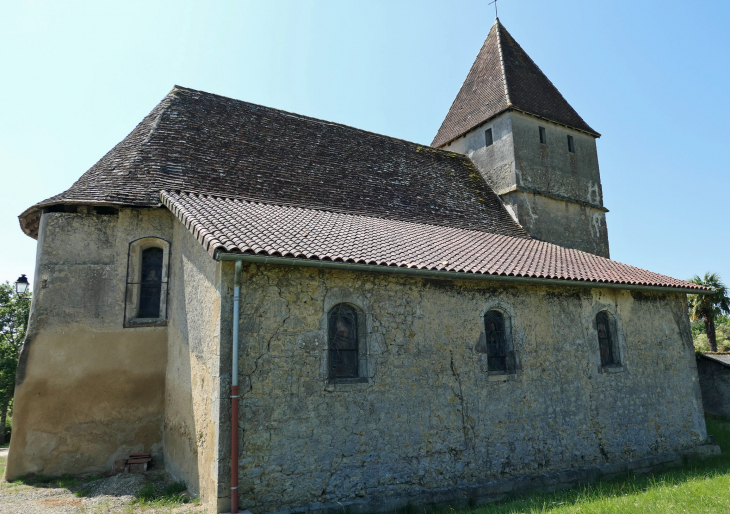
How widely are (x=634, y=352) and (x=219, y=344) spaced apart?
30.7 ft

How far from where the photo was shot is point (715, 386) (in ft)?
56.5

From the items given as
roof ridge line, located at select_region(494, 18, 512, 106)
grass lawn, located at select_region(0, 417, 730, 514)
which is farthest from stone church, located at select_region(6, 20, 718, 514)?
roof ridge line, located at select_region(494, 18, 512, 106)

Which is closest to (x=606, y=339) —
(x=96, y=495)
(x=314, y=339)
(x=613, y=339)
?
(x=613, y=339)

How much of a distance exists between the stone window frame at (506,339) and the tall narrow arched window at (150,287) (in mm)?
6476

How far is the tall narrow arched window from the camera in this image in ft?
31.7

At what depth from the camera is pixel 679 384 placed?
11484 mm

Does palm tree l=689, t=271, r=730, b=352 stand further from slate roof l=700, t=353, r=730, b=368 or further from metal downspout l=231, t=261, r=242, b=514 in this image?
metal downspout l=231, t=261, r=242, b=514

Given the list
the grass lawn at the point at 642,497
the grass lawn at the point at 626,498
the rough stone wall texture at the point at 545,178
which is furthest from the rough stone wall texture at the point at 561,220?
the grass lawn at the point at 626,498

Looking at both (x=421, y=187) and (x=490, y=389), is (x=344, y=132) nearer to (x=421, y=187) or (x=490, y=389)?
(x=421, y=187)

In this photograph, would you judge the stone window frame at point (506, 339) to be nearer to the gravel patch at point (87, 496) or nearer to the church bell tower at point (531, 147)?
the gravel patch at point (87, 496)

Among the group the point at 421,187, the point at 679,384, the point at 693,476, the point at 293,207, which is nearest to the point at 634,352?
the point at 679,384

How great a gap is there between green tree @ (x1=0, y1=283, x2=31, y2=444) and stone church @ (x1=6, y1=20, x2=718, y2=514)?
1615cm

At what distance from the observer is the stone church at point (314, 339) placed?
6922 mm

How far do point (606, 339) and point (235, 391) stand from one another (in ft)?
27.9
